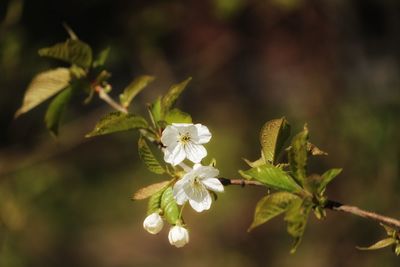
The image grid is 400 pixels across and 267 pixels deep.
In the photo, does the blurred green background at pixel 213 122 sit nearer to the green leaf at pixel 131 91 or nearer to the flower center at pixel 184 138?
the green leaf at pixel 131 91

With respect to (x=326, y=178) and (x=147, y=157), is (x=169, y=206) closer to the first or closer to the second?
(x=147, y=157)

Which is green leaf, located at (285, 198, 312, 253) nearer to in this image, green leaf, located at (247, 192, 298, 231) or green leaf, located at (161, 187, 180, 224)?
green leaf, located at (247, 192, 298, 231)

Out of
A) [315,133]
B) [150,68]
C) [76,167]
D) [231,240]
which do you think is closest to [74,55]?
[150,68]

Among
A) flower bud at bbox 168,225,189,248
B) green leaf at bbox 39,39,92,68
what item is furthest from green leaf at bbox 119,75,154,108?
flower bud at bbox 168,225,189,248

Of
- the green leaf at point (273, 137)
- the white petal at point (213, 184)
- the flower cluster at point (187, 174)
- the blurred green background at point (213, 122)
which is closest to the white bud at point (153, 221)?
the flower cluster at point (187, 174)

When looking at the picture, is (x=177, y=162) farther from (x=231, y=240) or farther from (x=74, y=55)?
(x=231, y=240)
